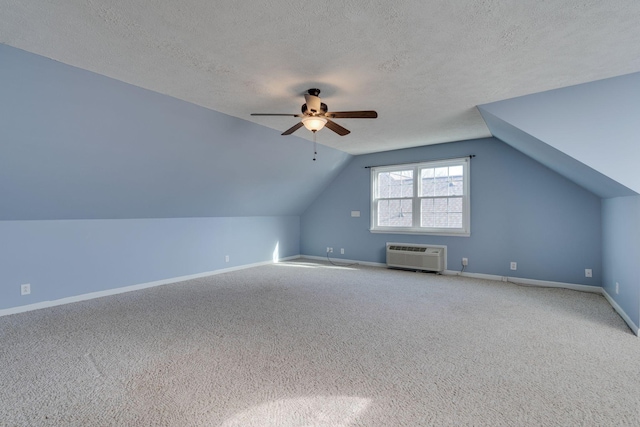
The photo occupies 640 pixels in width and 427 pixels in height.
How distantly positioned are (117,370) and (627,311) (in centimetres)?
460

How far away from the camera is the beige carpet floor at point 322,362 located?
5.62 feet

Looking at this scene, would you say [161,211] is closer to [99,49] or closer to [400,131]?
[99,49]

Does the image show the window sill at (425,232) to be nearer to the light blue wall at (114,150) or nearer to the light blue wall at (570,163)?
the light blue wall at (570,163)

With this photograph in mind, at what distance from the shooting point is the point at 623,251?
3.16 metres

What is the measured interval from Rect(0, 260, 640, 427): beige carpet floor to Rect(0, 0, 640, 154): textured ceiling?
237cm

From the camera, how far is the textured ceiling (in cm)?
192

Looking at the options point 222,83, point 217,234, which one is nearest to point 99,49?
point 222,83

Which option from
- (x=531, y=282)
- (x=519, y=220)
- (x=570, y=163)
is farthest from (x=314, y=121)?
(x=531, y=282)

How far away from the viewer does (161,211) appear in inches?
184

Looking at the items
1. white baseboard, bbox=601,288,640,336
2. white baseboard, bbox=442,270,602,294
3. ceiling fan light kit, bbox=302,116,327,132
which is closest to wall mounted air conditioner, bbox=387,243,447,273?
white baseboard, bbox=442,270,602,294

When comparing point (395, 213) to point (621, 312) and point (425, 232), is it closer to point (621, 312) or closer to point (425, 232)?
point (425, 232)

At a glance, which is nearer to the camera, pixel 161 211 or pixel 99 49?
pixel 99 49

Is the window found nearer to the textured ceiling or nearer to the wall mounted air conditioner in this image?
the wall mounted air conditioner

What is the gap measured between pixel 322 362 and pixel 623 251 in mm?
3318
